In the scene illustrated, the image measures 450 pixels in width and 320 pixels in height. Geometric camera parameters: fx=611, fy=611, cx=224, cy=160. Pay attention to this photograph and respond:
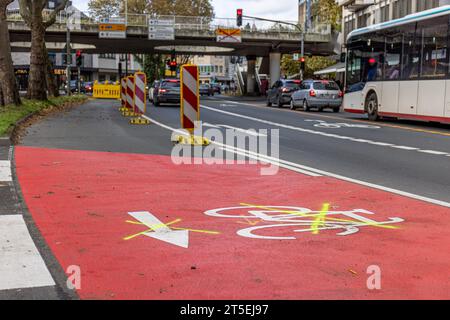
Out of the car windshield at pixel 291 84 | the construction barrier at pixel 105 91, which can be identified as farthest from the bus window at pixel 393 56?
the construction barrier at pixel 105 91

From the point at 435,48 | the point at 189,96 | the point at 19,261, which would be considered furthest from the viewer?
the point at 435,48

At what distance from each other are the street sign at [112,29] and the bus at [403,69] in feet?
116

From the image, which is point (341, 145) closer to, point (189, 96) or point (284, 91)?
point (189, 96)

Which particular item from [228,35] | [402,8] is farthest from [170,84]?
[228,35]

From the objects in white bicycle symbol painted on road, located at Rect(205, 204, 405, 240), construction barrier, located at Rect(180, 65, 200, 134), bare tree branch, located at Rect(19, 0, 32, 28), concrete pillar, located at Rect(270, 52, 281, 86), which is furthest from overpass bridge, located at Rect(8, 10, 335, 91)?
white bicycle symbol painted on road, located at Rect(205, 204, 405, 240)

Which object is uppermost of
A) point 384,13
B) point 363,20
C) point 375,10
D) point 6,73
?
point 375,10

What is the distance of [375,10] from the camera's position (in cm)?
5506

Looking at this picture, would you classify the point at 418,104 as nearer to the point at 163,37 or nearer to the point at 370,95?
the point at 370,95

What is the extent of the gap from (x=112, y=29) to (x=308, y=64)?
2434 cm

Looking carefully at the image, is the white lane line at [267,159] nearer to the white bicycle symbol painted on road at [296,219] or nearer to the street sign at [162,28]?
the white bicycle symbol painted on road at [296,219]

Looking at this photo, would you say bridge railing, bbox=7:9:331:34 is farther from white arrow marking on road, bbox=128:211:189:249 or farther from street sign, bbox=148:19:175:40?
white arrow marking on road, bbox=128:211:189:249

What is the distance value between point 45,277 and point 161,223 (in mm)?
1899
